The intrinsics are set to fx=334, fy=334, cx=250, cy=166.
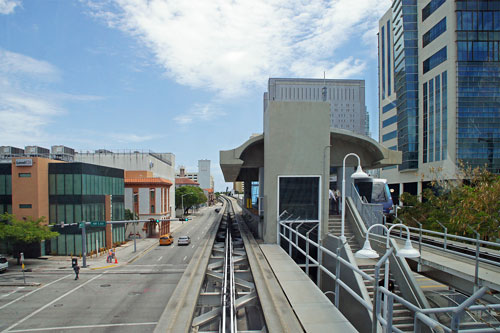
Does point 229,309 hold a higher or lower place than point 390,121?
lower

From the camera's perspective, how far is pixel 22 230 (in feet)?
92.8

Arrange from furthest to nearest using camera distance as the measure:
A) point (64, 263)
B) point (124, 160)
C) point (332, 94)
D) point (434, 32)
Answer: point (332, 94) < point (124, 160) < point (434, 32) < point (64, 263)

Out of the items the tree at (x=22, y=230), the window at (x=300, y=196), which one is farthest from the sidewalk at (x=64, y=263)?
the window at (x=300, y=196)

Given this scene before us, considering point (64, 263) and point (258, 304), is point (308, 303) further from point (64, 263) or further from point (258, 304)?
point (64, 263)

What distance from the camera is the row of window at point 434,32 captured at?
50531 millimetres

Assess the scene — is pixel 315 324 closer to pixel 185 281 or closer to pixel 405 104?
pixel 185 281

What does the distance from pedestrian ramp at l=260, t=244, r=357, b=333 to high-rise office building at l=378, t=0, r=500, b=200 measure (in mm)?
39110

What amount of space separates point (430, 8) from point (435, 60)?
8712 mm

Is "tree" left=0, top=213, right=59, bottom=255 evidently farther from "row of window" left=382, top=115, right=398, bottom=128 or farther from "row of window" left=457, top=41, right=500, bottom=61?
"row of window" left=382, top=115, right=398, bottom=128

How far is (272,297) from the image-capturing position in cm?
891

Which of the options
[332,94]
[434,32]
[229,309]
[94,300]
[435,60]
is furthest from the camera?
[332,94]

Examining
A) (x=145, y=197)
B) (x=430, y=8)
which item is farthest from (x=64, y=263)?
(x=430, y=8)

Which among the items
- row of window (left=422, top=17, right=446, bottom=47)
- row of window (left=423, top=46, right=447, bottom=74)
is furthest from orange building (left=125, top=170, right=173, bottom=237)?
row of window (left=422, top=17, right=446, bottom=47)

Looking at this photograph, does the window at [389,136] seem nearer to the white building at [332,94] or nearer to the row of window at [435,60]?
the white building at [332,94]
